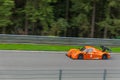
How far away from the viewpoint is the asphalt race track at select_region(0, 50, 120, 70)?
72.5 feet

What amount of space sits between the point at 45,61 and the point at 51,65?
4.40 feet

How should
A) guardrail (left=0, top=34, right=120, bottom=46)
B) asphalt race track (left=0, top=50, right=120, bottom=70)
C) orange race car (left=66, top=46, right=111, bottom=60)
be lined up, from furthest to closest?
guardrail (left=0, top=34, right=120, bottom=46) → orange race car (left=66, top=46, right=111, bottom=60) → asphalt race track (left=0, top=50, right=120, bottom=70)

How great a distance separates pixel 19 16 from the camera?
41312mm

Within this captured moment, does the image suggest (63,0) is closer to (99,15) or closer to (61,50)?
(99,15)

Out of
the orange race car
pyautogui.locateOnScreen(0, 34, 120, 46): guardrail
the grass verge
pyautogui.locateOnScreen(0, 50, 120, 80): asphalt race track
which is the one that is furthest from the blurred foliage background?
the orange race car

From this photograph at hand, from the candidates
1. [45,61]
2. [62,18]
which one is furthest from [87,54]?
[62,18]

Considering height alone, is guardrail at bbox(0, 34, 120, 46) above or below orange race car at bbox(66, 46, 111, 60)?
above

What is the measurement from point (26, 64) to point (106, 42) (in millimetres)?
11210

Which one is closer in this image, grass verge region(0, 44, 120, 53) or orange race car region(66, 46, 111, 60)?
orange race car region(66, 46, 111, 60)

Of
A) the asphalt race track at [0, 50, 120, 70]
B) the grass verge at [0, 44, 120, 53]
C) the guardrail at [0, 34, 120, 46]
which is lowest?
the asphalt race track at [0, 50, 120, 70]

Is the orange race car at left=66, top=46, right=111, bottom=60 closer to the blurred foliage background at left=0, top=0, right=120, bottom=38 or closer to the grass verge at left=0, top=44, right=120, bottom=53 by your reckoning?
the grass verge at left=0, top=44, right=120, bottom=53

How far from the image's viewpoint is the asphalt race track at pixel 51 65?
62.6ft

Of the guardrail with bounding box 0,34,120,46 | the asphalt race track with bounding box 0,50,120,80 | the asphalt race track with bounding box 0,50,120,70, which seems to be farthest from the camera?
the guardrail with bounding box 0,34,120,46

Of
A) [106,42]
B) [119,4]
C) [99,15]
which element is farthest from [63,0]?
[106,42]
